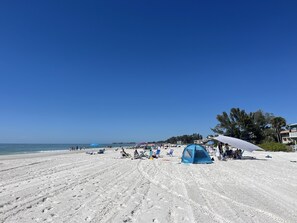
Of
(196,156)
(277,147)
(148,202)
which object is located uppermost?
(277,147)

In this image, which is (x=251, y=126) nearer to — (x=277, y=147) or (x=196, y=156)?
(x=277, y=147)

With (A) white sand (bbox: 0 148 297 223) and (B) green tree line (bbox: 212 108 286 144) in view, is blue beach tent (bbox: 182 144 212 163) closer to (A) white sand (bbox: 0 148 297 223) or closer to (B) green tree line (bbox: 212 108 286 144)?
(A) white sand (bbox: 0 148 297 223)

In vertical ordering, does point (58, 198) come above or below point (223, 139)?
below

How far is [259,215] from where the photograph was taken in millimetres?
4434

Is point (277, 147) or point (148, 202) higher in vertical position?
point (277, 147)

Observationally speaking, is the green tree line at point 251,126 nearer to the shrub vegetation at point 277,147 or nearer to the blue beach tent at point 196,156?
the shrub vegetation at point 277,147

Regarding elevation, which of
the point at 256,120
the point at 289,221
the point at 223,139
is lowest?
the point at 289,221

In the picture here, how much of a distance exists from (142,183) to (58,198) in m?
3.06

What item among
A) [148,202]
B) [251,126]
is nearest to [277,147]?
[251,126]

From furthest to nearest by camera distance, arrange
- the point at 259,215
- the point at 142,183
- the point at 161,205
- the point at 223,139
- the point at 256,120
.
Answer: the point at 256,120 → the point at 223,139 → the point at 142,183 → the point at 161,205 → the point at 259,215

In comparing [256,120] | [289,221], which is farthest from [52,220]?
[256,120]

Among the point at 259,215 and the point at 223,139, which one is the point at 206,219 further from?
the point at 223,139

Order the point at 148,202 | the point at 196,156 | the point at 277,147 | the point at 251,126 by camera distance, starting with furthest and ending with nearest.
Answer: the point at 251,126 → the point at 277,147 → the point at 196,156 → the point at 148,202

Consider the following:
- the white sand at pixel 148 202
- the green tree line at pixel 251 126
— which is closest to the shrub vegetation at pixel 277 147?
the green tree line at pixel 251 126
